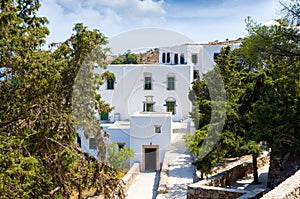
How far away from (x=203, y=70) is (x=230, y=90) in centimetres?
1321

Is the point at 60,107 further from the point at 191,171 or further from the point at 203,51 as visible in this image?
the point at 203,51

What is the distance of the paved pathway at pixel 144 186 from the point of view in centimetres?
1332

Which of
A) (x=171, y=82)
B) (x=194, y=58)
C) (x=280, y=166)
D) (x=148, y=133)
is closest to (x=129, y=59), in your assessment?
(x=194, y=58)

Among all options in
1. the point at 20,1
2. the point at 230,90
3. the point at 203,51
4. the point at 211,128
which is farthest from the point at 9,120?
the point at 203,51

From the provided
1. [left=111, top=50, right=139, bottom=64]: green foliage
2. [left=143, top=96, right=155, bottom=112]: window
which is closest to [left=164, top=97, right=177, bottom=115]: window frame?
[left=143, top=96, right=155, bottom=112]: window

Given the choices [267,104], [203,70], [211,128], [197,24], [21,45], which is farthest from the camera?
[203,70]

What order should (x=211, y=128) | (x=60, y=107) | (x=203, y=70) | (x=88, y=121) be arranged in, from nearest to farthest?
(x=60, y=107), (x=88, y=121), (x=211, y=128), (x=203, y=70)

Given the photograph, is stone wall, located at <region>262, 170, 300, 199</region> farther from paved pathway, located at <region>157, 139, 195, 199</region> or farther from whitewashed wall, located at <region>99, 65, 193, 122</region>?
whitewashed wall, located at <region>99, 65, 193, 122</region>

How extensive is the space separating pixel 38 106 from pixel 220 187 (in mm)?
6860

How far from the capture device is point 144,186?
14.9m

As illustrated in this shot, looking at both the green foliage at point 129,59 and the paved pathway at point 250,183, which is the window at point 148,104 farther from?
the paved pathway at point 250,183

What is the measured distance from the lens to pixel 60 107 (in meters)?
7.56

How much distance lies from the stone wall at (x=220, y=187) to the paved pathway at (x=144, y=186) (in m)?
2.93

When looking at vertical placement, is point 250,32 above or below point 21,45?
above
